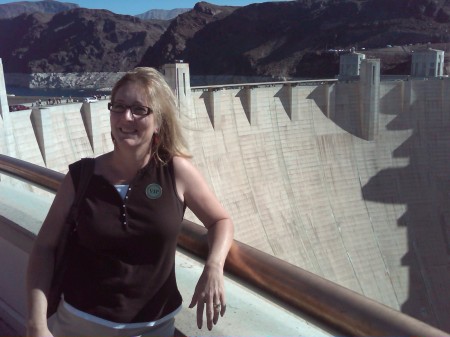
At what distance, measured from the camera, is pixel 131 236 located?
1436mm

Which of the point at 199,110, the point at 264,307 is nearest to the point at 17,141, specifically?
the point at 199,110

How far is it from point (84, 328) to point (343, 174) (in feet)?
48.5

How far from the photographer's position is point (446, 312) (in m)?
14.6

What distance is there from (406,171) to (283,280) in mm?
15645

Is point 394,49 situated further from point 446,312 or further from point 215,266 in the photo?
point 215,266

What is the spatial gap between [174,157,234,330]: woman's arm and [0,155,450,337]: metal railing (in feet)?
0.15

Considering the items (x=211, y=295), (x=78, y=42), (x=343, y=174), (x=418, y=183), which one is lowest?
(x=418, y=183)

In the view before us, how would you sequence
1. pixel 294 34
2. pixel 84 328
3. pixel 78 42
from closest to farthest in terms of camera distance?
pixel 84 328
pixel 294 34
pixel 78 42

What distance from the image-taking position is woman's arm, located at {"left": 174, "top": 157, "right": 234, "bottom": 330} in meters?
1.39

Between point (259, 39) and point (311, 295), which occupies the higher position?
point (259, 39)

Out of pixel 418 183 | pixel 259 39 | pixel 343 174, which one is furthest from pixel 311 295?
pixel 259 39

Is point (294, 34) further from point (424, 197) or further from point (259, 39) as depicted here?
point (424, 197)

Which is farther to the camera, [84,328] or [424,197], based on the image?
[424,197]

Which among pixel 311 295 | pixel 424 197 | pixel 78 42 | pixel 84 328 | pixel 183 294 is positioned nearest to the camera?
pixel 311 295
